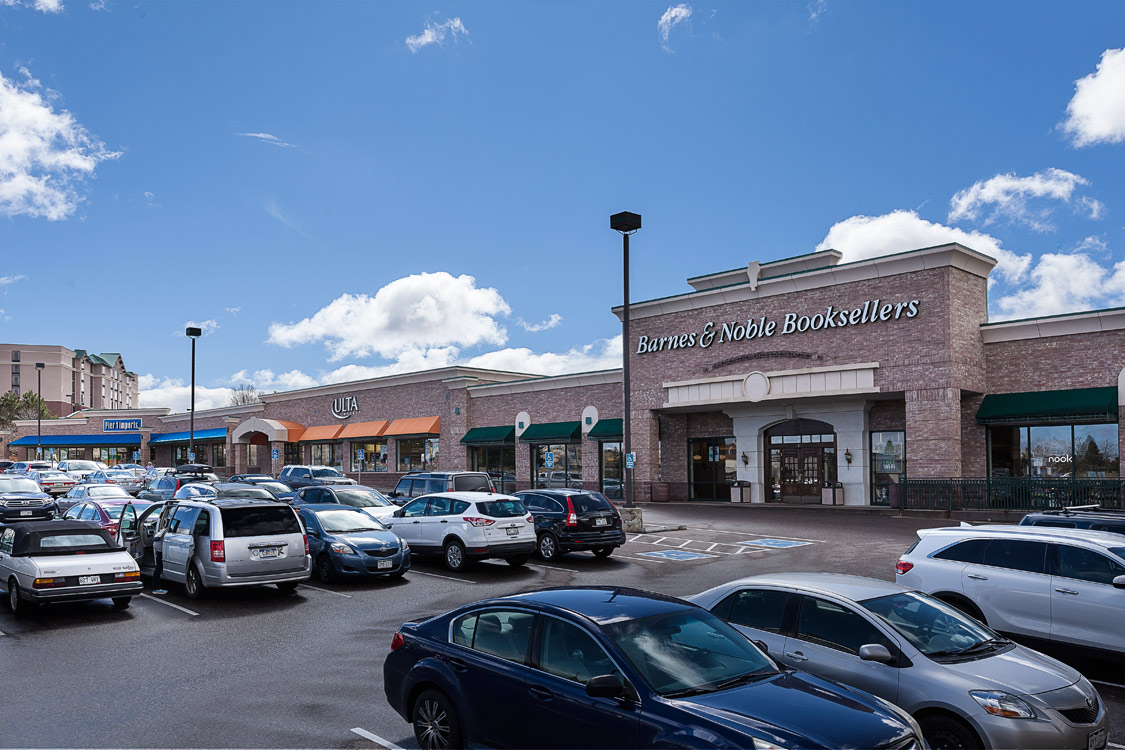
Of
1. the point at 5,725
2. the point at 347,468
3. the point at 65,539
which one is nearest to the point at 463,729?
the point at 5,725

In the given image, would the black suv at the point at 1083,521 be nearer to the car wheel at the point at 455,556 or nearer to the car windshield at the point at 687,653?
the car windshield at the point at 687,653

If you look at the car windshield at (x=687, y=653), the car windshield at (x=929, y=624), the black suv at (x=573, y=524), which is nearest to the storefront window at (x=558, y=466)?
the black suv at (x=573, y=524)

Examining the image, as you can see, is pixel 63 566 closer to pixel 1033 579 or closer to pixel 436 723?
pixel 436 723

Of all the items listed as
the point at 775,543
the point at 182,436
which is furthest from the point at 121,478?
the point at 775,543

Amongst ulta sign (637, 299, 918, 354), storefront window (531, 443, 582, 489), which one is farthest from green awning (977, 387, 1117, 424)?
storefront window (531, 443, 582, 489)

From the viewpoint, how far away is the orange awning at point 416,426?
159 ft

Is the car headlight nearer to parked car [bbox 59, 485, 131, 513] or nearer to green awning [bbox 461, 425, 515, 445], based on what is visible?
parked car [bbox 59, 485, 131, 513]

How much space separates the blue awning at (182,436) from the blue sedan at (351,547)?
5295 cm

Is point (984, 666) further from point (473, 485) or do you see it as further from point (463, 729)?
point (473, 485)

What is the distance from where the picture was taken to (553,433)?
136ft

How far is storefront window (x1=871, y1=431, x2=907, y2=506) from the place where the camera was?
3123 cm

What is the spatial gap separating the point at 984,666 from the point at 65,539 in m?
13.0

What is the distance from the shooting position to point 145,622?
1270 cm

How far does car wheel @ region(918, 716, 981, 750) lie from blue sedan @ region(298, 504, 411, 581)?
11192 mm
